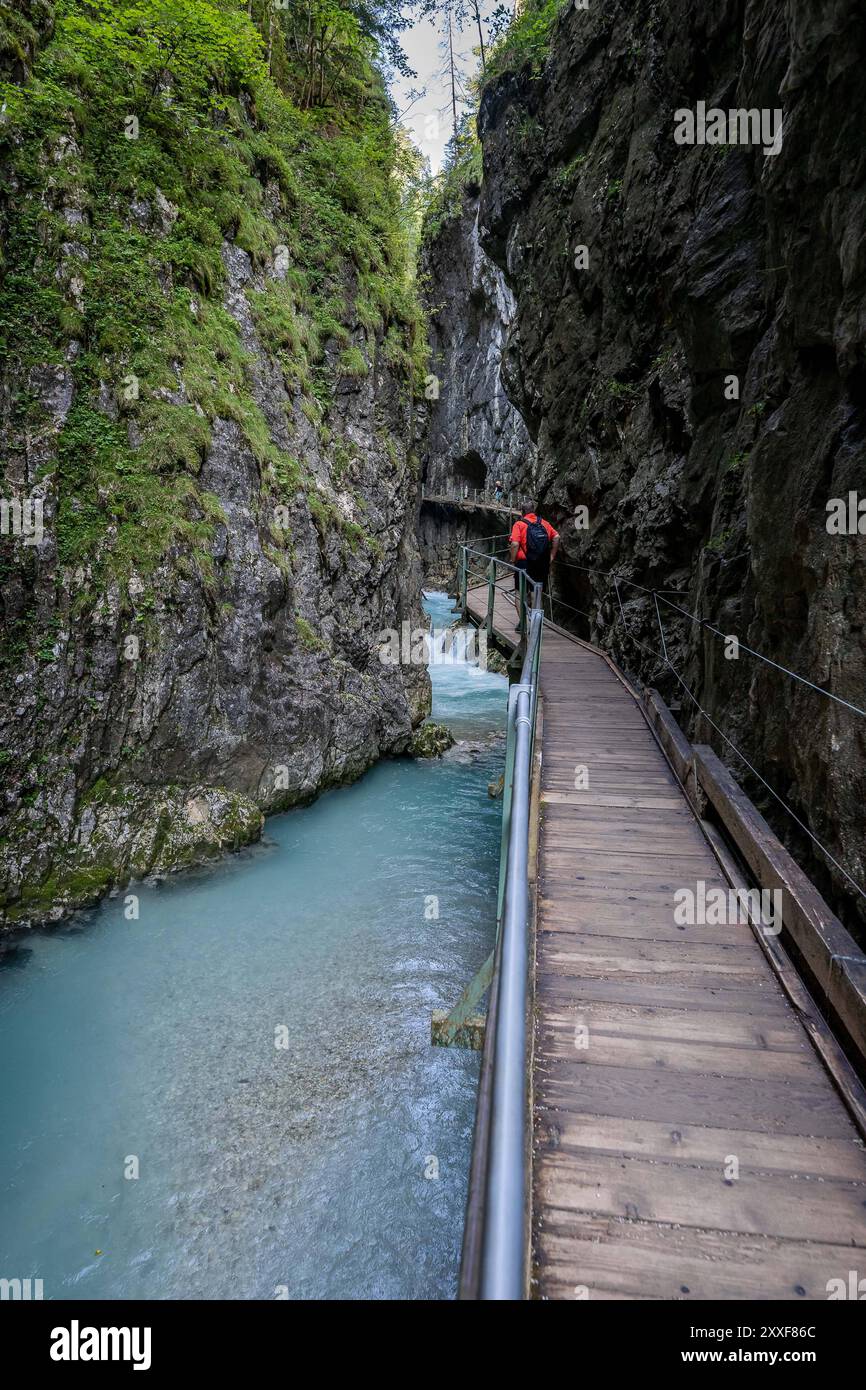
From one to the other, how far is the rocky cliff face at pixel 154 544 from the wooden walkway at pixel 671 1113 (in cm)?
474

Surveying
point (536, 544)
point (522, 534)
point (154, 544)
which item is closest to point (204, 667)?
point (154, 544)

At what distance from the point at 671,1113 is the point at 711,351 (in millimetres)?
7294

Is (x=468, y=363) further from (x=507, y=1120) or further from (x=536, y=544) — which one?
(x=507, y=1120)

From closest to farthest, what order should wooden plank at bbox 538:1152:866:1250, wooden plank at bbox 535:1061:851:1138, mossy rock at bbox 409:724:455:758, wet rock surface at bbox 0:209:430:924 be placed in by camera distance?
wooden plank at bbox 538:1152:866:1250 < wooden plank at bbox 535:1061:851:1138 < wet rock surface at bbox 0:209:430:924 < mossy rock at bbox 409:724:455:758

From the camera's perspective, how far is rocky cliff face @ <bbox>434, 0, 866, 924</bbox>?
369 centimetres

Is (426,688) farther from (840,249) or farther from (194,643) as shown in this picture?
(840,249)

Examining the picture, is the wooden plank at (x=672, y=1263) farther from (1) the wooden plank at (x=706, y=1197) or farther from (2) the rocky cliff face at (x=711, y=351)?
(2) the rocky cliff face at (x=711, y=351)

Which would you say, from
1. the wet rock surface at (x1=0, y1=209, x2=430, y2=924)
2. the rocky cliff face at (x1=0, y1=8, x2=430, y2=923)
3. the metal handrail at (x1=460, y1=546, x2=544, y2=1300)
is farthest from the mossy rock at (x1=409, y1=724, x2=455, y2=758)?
the metal handrail at (x1=460, y1=546, x2=544, y2=1300)

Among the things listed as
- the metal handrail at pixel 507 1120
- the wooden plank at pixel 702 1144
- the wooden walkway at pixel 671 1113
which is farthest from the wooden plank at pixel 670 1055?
the metal handrail at pixel 507 1120

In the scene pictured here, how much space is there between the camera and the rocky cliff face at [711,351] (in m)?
3.69

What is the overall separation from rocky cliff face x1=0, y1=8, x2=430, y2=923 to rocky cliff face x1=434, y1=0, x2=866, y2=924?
15.9 ft

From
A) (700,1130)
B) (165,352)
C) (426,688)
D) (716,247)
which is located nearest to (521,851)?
(700,1130)

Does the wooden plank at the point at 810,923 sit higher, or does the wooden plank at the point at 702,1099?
the wooden plank at the point at 810,923

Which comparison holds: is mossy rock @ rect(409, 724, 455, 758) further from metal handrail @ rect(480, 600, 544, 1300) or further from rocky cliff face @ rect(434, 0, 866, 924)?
metal handrail @ rect(480, 600, 544, 1300)
